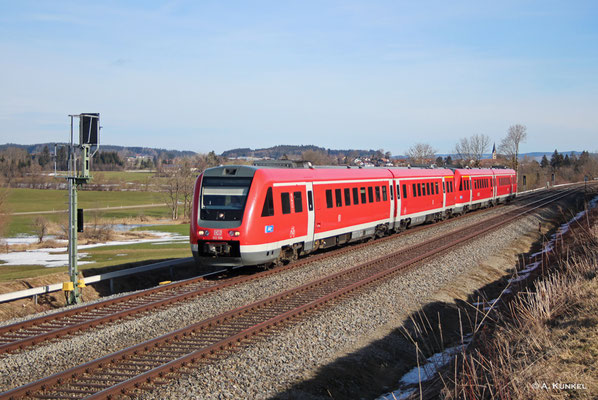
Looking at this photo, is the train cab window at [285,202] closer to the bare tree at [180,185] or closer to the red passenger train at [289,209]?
the red passenger train at [289,209]

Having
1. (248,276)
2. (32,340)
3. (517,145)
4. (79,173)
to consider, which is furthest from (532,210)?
(517,145)

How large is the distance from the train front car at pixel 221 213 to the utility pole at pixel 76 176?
122 inches

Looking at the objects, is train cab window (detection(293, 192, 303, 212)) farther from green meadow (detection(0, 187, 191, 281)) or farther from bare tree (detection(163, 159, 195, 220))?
bare tree (detection(163, 159, 195, 220))

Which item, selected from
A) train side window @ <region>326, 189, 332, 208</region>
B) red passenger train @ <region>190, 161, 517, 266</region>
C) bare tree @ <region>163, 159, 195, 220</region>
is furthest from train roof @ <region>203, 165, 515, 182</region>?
bare tree @ <region>163, 159, 195, 220</region>

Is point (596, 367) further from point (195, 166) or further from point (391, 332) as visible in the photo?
point (195, 166)

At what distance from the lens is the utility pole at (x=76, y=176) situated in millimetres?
15344

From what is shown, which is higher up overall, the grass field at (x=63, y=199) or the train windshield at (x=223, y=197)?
the train windshield at (x=223, y=197)

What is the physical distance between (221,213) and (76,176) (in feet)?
13.2

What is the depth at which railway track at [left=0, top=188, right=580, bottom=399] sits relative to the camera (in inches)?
311

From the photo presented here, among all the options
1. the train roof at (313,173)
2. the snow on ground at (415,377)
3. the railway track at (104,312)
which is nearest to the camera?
the snow on ground at (415,377)

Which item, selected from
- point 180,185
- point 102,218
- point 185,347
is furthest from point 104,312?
point 180,185

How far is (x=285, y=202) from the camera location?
682 inches

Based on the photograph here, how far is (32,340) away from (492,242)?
20089 mm

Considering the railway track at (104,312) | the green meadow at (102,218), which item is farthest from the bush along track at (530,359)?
the green meadow at (102,218)
